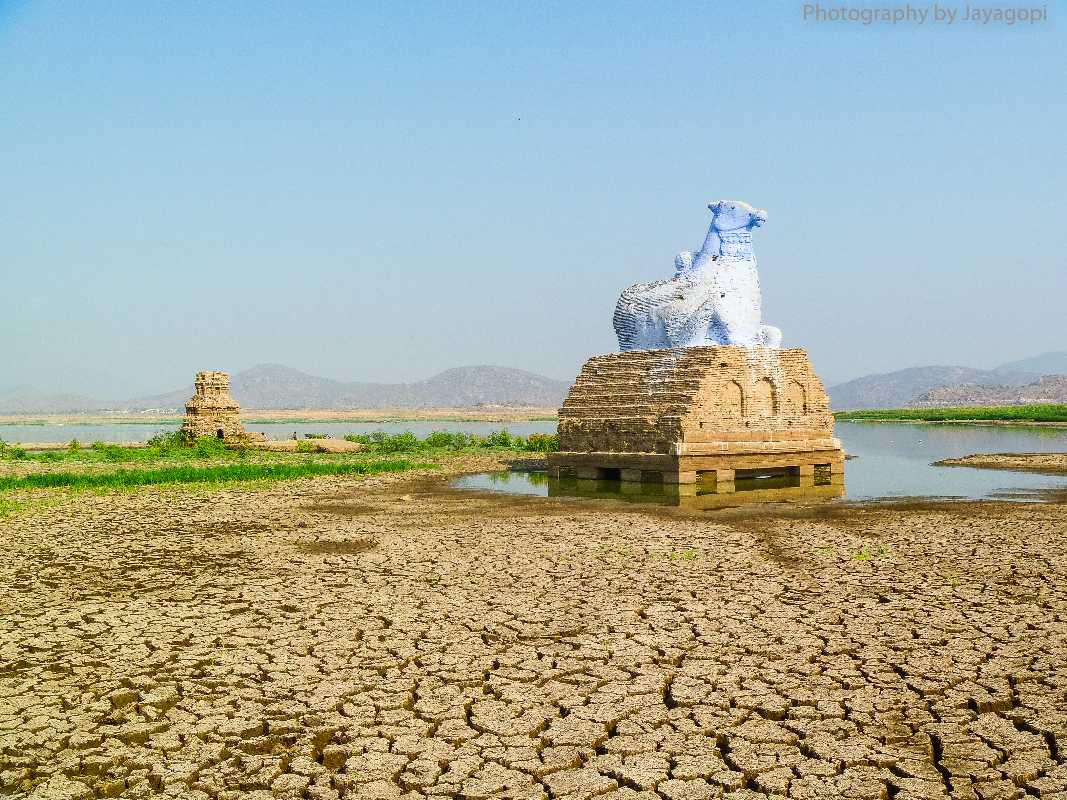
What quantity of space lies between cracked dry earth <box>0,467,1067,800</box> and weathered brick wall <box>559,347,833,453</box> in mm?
5782

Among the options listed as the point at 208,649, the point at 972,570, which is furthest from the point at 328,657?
the point at 972,570

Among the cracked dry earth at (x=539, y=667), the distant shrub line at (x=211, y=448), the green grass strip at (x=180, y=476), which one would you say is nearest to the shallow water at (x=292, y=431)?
the distant shrub line at (x=211, y=448)

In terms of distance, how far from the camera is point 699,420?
14438mm

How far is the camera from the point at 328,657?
505cm

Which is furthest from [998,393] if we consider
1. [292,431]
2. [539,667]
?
[539,667]

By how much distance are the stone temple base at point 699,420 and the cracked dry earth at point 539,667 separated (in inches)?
223

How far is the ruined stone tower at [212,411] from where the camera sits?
26.1 m

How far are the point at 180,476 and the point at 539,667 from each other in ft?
40.4

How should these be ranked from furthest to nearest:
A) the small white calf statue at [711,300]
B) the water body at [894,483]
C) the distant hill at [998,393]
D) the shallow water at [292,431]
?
1. the distant hill at [998,393]
2. the shallow water at [292,431]
3. the small white calf statue at [711,300]
4. the water body at [894,483]

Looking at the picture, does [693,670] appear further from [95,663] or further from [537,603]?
[95,663]

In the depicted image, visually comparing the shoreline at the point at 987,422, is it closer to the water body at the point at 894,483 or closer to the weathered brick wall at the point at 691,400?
the water body at the point at 894,483

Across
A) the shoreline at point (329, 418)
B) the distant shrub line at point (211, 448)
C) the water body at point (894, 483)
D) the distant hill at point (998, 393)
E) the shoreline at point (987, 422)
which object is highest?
the distant hill at point (998, 393)

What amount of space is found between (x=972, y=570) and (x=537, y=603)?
11.1 ft

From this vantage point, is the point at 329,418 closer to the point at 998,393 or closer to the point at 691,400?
the point at 691,400
